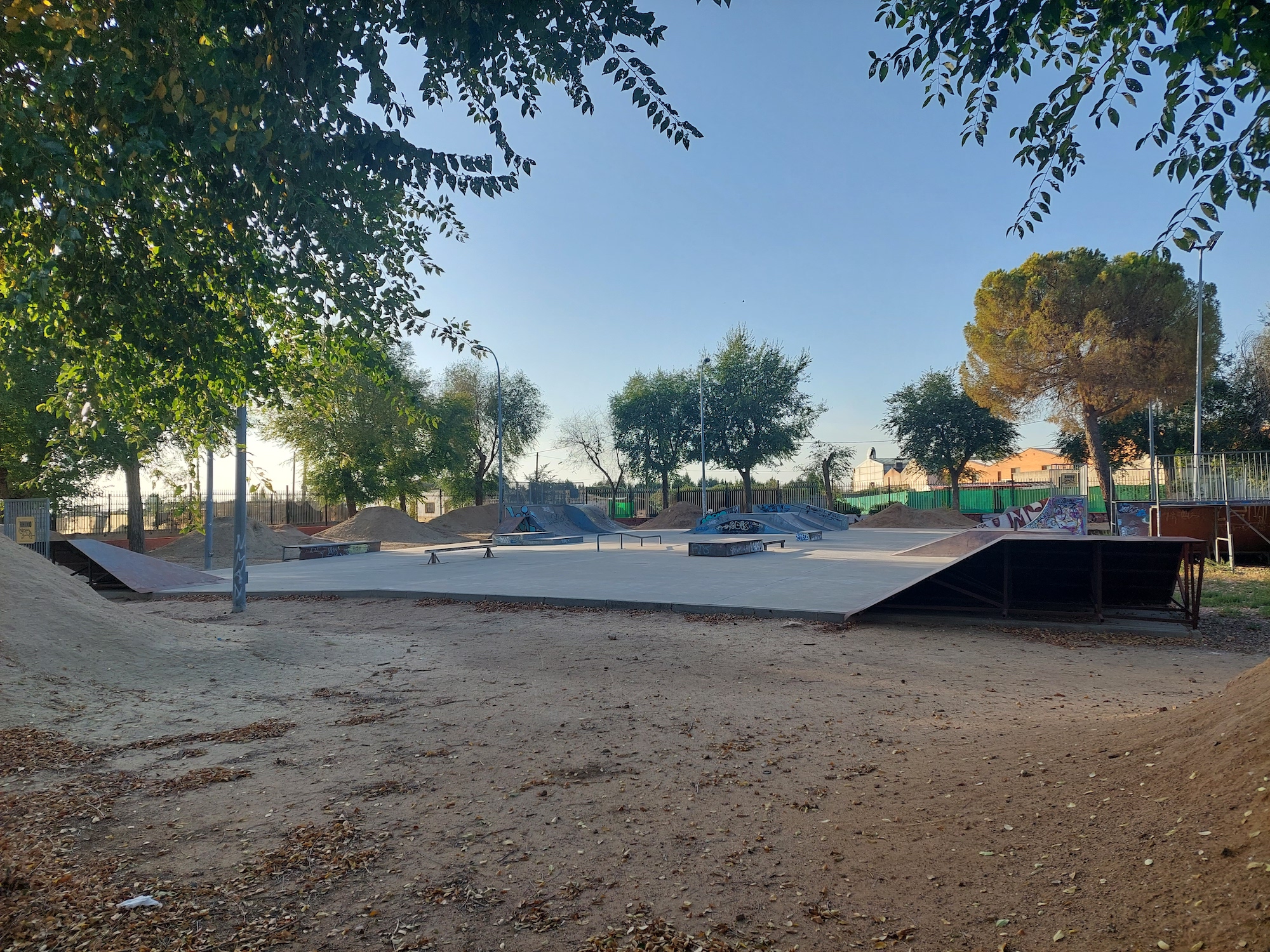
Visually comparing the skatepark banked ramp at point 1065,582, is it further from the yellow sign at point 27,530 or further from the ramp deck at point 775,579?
the yellow sign at point 27,530

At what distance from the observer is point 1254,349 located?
3834 cm

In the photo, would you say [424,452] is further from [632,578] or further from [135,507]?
[632,578]

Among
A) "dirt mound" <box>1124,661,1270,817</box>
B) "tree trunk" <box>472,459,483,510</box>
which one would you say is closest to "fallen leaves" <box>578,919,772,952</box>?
"dirt mound" <box>1124,661,1270,817</box>

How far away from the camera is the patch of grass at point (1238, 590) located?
436 inches

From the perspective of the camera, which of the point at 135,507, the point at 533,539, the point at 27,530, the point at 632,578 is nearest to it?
the point at 632,578

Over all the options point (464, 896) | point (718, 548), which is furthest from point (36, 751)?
point (718, 548)

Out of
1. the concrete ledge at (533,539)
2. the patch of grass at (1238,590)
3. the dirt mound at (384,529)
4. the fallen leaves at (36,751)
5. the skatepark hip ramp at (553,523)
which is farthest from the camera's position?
the dirt mound at (384,529)

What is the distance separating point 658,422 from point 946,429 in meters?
19.2

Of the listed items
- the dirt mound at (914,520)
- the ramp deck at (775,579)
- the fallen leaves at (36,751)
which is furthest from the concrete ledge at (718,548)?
the dirt mound at (914,520)

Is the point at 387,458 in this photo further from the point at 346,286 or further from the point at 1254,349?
the point at 1254,349

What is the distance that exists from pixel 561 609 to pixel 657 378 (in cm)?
4459

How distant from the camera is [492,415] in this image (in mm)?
52094

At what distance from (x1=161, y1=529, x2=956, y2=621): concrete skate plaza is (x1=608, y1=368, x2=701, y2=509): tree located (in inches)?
1113

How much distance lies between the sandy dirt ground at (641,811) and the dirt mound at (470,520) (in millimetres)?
38793
